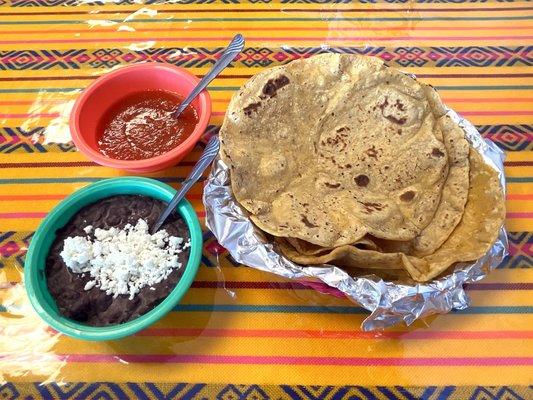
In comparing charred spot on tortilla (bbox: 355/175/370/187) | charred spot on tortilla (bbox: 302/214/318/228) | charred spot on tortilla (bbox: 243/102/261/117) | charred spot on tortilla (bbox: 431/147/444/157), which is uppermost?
charred spot on tortilla (bbox: 431/147/444/157)

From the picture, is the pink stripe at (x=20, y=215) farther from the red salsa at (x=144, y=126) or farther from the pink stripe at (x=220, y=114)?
the pink stripe at (x=220, y=114)

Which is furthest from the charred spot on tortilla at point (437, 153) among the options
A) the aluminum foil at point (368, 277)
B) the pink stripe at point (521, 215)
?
the pink stripe at point (521, 215)

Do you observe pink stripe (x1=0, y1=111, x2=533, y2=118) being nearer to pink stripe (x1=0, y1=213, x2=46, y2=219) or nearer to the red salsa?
the red salsa

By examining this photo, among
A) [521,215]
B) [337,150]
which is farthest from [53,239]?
[521,215]

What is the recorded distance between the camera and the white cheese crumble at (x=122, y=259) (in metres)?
1.13

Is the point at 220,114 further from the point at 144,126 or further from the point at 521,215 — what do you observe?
the point at 521,215

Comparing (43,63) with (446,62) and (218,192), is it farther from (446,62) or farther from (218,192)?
(446,62)

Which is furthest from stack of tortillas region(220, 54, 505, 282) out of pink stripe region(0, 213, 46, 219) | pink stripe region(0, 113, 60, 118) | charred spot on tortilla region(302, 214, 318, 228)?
pink stripe region(0, 113, 60, 118)

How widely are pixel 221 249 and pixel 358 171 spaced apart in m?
0.45

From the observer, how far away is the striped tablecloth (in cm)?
113

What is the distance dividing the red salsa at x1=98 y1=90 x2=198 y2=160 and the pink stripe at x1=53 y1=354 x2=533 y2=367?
58 cm

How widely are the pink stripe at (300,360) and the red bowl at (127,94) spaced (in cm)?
52

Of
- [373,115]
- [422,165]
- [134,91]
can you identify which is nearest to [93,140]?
[134,91]

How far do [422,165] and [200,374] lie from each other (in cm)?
79
